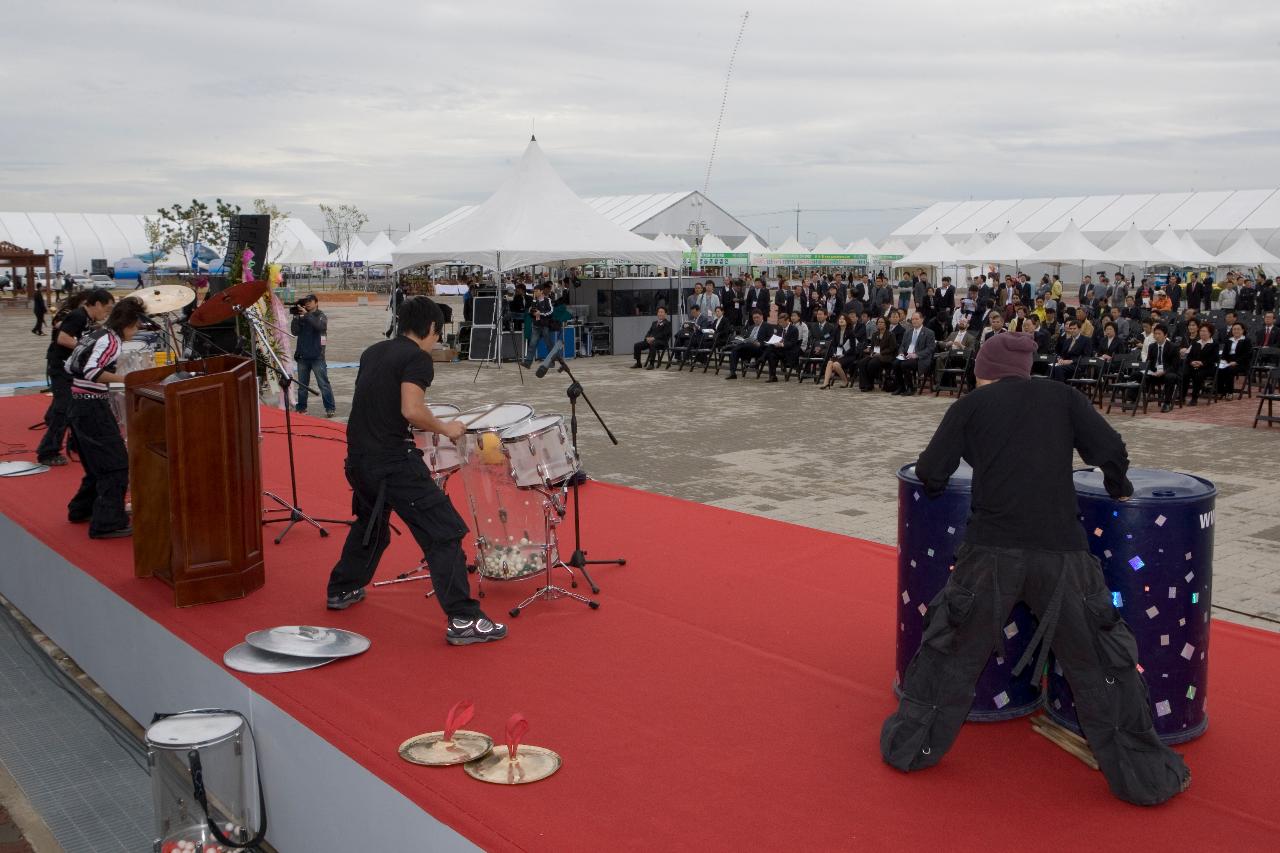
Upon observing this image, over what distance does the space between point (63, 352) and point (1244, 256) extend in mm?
33083

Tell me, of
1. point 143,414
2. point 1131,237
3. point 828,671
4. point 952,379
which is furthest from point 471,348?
point 1131,237

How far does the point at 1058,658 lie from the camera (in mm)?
3588

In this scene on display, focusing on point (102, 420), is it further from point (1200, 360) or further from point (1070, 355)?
point (1200, 360)

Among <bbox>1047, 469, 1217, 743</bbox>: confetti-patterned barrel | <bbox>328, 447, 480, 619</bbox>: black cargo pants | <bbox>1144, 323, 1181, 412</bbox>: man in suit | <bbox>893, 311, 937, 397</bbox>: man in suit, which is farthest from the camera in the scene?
<bbox>893, 311, 937, 397</bbox>: man in suit

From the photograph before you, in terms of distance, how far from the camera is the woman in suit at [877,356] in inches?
658

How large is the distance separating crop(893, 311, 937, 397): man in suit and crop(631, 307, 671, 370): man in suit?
5.40 meters

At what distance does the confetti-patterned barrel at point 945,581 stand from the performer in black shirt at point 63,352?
19.9 feet

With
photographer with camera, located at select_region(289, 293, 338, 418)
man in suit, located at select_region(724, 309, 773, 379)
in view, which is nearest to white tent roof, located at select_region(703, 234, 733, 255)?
man in suit, located at select_region(724, 309, 773, 379)

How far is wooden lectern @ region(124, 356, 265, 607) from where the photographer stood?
5.29 m

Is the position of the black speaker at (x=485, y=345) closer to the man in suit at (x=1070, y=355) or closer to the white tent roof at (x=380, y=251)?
the man in suit at (x=1070, y=355)

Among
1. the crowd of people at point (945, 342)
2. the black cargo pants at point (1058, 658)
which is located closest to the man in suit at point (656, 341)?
the crowd of people at point (945, 342)

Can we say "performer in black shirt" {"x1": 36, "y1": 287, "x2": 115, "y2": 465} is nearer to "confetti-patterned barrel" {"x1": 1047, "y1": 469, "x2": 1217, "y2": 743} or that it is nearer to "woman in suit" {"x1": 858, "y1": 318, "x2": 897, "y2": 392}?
"confetti-patterned barrel" {"x1": 1047, "y1": 469, "x2": 1217, "y2": 743}

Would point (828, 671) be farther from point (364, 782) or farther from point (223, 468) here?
point (223, 468)

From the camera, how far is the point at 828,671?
4.66 m
